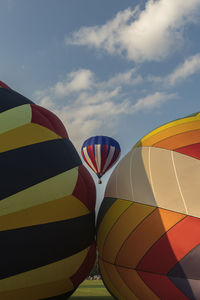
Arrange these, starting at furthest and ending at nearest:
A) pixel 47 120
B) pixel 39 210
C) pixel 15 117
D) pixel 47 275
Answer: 1. pixel 47 120
2. pixel 15 117
3. pixel 47 275
4. pixel 39 210

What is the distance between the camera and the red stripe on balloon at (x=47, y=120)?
4635 millimetres

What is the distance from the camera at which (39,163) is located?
4047 millimetres

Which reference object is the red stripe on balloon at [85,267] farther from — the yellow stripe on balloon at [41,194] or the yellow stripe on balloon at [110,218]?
the yellow stripe on balloon at [41,194]

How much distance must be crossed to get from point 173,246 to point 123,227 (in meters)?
0.73

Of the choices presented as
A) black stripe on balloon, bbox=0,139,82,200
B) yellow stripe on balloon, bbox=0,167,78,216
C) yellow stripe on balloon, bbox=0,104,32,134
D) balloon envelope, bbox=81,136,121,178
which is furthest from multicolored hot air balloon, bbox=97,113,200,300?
balloon envelope, bbox=81,136,121,178

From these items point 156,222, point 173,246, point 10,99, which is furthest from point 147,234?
point 10,99

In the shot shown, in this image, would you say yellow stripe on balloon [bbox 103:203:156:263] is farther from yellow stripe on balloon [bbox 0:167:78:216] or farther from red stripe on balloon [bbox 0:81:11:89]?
red stripe on balloon [bbox 0:81:11:89]

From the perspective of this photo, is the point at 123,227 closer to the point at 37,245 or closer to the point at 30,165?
the point at 37,245

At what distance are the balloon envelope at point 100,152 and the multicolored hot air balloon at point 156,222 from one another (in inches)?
520

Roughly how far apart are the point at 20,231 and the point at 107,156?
14328 mm

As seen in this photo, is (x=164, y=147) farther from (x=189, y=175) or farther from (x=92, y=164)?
(x=92, y=164)

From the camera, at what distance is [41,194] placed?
388 cm

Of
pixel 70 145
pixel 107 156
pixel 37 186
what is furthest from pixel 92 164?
pixel 37 186

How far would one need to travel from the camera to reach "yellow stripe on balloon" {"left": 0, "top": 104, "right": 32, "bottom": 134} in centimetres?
412
